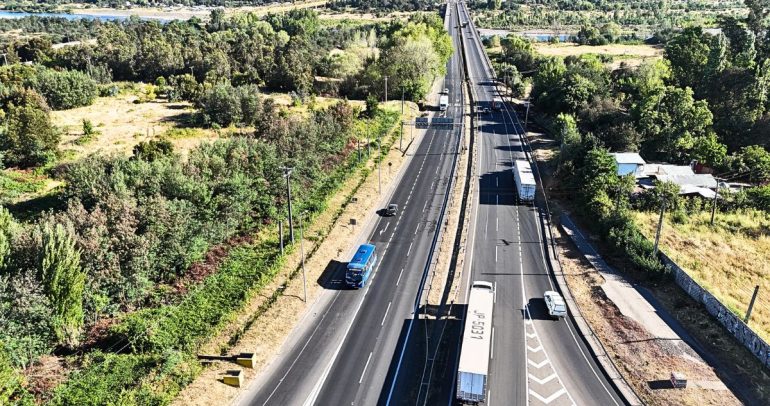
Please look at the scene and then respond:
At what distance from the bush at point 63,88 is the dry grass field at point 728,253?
5104 inches

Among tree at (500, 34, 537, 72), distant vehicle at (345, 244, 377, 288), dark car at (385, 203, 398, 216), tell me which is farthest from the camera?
tree at (500, 34, 537, 72)

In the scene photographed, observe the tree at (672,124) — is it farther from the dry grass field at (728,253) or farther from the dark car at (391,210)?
the dark car at (391,210)

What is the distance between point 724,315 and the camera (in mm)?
51188

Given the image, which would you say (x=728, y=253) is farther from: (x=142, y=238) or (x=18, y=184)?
(x=18, y=184)

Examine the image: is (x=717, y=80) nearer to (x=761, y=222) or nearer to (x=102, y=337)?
(x=761, y=222)

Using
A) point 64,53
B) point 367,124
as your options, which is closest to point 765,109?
point 367,124

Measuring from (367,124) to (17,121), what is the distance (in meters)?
65.5

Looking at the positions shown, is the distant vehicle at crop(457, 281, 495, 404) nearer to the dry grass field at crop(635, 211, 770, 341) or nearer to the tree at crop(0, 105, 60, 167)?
the dry grass field at crop(635, 211, 770, 341)

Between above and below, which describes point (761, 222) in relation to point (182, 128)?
below

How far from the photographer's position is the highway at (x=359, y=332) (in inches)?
1742

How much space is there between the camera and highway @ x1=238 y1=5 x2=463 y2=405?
145 feet

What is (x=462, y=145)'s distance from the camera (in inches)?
4407

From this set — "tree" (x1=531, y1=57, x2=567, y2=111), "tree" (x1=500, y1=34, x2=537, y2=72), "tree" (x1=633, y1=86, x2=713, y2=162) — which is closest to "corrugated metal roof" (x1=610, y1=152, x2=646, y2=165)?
"tree" (x1=633, y1=86, x2=713, y2=162)

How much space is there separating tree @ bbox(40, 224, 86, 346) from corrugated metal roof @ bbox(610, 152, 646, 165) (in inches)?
3189
